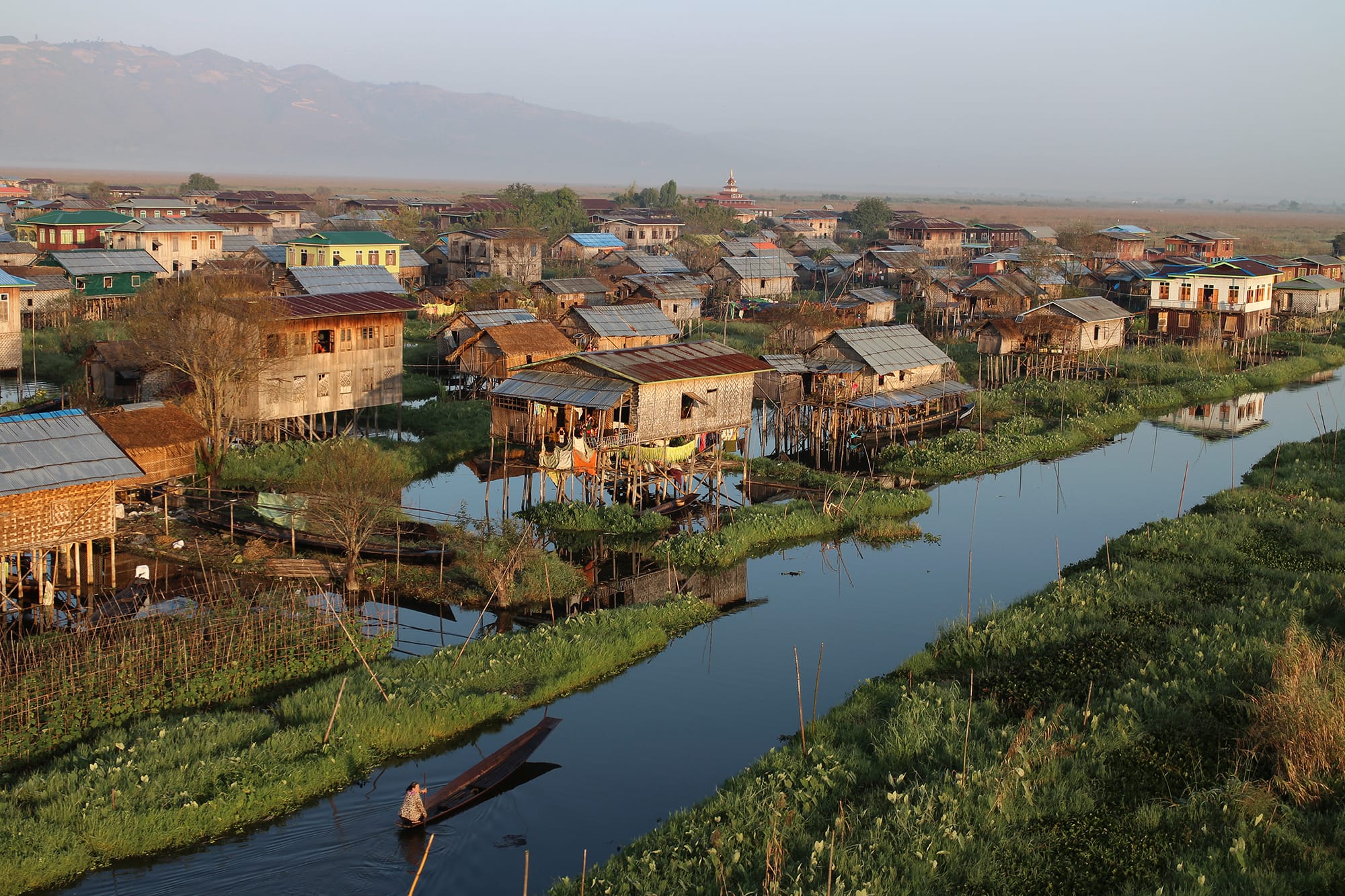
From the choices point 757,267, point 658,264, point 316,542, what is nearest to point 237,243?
point 658,264

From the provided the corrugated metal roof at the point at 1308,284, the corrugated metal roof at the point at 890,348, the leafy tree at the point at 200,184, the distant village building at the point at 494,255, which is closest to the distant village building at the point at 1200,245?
the corrugated metal roof at the point at 1308,284

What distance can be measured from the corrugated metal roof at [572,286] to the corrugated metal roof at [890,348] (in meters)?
Result: 16.9

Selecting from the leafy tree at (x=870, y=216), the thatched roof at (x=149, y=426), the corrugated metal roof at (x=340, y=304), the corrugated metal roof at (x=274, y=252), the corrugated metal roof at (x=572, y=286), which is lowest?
the thatched roof at (x=149, y=426)

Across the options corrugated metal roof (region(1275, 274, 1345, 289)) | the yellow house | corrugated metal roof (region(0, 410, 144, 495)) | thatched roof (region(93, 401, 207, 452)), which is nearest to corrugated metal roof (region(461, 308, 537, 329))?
the yellow house

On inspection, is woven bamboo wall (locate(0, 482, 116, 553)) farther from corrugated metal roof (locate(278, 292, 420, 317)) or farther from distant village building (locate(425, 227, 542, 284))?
distant village building (locate(425, 227, 542, 284))

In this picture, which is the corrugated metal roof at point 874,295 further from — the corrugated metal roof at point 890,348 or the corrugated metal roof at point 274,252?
the corrugated metal roof at point 274,252

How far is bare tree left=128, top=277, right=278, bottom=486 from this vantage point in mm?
26469

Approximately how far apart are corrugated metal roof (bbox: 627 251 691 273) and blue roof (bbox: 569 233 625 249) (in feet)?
31.4

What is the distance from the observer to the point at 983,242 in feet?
280

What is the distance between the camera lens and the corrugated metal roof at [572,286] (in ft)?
164

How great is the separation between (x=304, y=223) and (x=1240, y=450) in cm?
6541

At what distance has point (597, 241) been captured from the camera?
7031 centimetres

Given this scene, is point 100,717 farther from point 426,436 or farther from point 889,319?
point 889,319

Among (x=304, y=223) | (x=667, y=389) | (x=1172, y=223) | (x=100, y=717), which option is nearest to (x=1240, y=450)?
(x=667, y=389)
